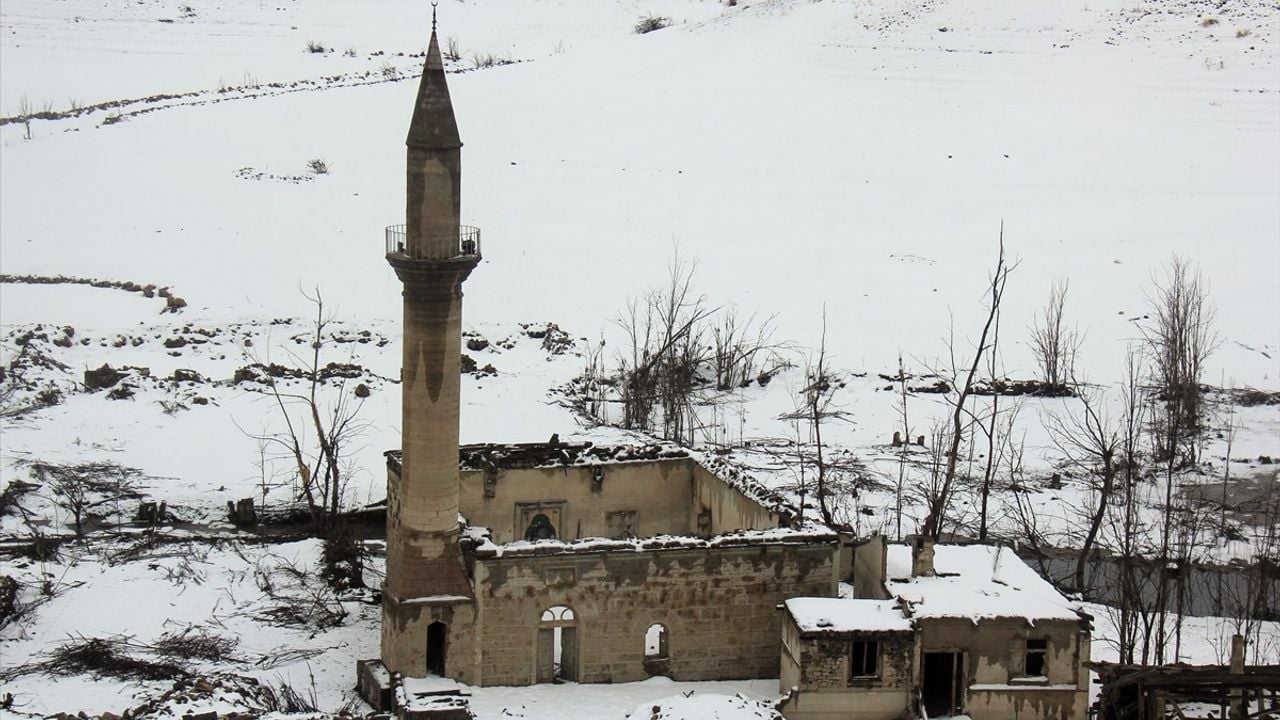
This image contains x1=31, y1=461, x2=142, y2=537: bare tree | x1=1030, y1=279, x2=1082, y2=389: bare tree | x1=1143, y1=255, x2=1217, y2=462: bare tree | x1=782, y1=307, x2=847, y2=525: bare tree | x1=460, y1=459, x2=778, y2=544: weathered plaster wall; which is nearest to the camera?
x1=460, y1=459, x2=778, y2=544: weathered plaster wall

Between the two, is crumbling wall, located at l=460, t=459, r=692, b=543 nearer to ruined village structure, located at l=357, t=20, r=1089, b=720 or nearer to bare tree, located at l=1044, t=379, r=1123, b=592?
ruined village structure, located at l=357, t=20, r=1089, b=720

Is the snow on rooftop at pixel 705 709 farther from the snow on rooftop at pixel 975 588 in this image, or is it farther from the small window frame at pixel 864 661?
the snow on rooftop at pixel 975 588

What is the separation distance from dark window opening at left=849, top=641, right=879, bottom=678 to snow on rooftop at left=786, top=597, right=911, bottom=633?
317 millimetres

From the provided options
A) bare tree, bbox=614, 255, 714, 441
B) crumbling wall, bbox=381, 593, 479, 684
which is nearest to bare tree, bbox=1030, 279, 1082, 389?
bare tree, bbox=614, 255, 714, 441

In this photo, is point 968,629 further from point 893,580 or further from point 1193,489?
point 1193,489

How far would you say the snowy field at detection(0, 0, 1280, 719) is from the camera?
39406mm

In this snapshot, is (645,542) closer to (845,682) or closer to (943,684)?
(845,682)

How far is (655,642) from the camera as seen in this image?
94.2 ft

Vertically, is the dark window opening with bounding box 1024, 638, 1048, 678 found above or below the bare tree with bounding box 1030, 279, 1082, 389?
below

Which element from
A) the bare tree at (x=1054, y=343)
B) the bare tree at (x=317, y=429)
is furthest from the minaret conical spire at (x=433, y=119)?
the bare tree at (x=1054, y=343)

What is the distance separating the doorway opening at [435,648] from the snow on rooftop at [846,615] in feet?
19.5

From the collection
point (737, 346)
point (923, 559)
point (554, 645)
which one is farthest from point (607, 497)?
point (737, 346)

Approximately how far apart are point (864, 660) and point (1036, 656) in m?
2.95

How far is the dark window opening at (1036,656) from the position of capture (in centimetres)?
2631
